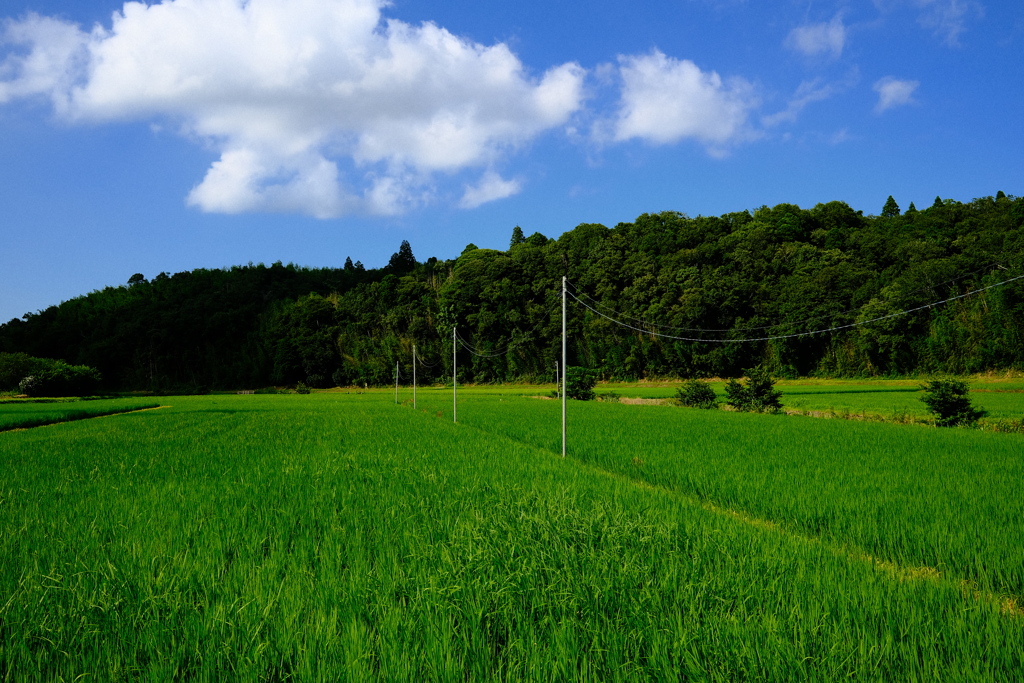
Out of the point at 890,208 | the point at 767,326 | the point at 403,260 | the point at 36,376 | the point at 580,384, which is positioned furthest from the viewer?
the point at 403,260

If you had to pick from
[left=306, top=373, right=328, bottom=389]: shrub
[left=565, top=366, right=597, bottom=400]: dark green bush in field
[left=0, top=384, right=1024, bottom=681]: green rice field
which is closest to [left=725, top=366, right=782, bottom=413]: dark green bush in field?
[left=565, top=366, right=597, bottom=400]: dark green bush in field

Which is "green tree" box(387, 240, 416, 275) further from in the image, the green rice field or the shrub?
the green rice field

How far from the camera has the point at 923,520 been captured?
19.7 ft

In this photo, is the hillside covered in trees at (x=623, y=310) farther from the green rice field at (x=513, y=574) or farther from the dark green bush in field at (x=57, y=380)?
the green rice field at (x=513, y=574)

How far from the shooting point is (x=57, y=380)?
149 feet

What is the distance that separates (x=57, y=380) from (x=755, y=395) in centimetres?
5142

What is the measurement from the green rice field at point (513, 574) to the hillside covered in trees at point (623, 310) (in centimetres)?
3642

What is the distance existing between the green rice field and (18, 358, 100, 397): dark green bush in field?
44941 mm

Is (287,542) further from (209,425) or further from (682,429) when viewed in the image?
(209,425)

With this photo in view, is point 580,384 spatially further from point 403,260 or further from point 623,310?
point 403,260

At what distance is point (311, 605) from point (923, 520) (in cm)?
612

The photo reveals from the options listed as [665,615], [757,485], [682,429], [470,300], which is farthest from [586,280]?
[665,615]

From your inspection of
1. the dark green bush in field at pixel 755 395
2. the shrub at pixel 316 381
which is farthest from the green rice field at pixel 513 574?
the shrub at pixel 316 381

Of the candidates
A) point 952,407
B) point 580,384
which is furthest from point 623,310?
point 952,407
